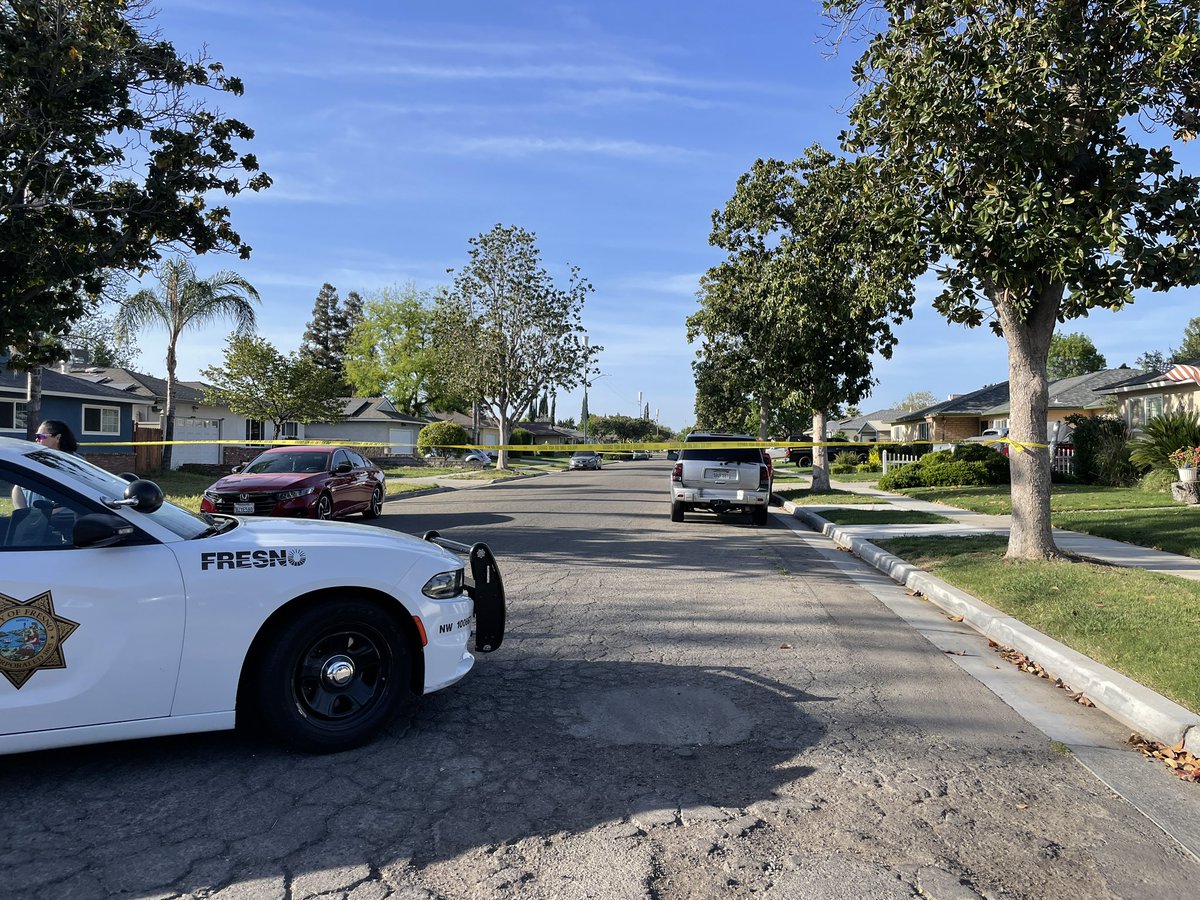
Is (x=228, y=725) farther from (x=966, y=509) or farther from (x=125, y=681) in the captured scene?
(x=966, y=509)

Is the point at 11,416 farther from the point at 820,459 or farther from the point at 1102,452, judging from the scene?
the point at 1102,452

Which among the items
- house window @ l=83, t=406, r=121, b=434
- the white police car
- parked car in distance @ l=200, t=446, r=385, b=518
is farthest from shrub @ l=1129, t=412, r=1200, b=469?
house window @ l=83, t=406, r=121, b=434

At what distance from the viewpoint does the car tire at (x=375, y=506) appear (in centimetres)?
1728

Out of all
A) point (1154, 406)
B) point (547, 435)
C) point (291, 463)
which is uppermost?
point (547, 435)

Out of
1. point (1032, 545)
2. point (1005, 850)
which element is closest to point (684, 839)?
point (1005, 850)

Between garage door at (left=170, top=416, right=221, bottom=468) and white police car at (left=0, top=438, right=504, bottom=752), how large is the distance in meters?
34.9

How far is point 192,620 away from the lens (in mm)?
3898

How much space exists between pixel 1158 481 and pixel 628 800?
20.6 meters

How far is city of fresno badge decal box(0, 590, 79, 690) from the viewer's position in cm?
360

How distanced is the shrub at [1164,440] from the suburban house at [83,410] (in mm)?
29423

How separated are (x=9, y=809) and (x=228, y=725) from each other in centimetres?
87

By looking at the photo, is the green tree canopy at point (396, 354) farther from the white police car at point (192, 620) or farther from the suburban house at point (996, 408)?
the white police car at point (192, 620)

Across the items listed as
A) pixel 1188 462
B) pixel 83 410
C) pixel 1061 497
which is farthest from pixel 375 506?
pixel 83 410

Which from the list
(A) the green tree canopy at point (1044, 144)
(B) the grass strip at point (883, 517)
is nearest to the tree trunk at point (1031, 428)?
(A) the green tree canopy at point (1044, 144)
